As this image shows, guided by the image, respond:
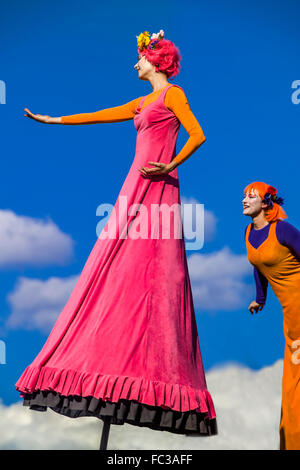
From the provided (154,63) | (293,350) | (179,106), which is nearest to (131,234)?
(179,106)

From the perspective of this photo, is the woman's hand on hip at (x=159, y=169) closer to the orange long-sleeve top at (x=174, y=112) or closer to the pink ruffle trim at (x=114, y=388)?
the orange long-sleeve top at (x=174, y=112)

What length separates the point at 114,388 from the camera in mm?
2977

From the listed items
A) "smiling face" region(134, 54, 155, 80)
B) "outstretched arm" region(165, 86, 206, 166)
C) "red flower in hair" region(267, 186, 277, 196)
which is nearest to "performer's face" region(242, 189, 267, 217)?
"red flower in hair" region(267, 186, 277, 196)

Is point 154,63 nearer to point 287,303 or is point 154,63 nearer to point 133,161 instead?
point 133,161

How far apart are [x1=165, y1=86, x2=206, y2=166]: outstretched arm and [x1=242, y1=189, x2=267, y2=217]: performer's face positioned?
961mm

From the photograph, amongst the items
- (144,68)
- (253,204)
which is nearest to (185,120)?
(144,68)

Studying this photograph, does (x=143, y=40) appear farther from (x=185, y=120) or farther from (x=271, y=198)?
(x=271, y=198)

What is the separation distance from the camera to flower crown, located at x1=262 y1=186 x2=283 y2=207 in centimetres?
436

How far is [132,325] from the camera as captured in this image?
3.23 meters

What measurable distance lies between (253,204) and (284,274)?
569mm

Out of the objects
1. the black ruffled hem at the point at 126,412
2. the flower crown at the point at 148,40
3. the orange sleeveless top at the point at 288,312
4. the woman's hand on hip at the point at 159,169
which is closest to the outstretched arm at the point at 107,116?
the flower crown at the point at 148,40

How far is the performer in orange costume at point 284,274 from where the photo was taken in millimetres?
4152

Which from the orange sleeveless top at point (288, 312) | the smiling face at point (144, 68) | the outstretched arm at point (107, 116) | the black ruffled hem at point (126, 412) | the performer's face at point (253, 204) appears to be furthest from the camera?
the performer's face at point (253, 204)

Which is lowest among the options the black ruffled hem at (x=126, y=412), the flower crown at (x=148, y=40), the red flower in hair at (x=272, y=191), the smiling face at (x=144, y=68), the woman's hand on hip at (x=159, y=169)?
the black ruffled hem at (x=126, y=412)
